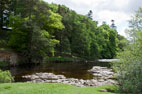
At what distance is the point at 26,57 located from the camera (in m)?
35.6

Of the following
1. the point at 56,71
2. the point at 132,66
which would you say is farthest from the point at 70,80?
the point at 132,66

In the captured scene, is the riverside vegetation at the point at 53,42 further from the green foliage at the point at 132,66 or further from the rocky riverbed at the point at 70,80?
the rocky riverbed at the point at 70,80

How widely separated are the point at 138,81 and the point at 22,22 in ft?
95.8

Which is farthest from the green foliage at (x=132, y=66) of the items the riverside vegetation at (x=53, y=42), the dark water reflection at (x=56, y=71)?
the dark water reflection at (x=56, y=71)

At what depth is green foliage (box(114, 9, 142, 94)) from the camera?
386 inches

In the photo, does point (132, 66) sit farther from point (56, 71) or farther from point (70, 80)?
point (56, 71)

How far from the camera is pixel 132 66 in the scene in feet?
34.1

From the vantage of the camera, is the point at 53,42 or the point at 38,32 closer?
the point at 38,32

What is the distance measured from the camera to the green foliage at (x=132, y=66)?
32.1ft

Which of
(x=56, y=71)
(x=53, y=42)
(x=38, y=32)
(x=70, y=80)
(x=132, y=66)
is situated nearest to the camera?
(x=132, y=66)

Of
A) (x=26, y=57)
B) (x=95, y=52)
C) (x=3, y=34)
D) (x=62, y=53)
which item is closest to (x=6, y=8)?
(x=3, y=34)

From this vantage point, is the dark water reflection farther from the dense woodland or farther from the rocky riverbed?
the dense woodland

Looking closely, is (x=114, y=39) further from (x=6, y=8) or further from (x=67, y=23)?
(x=6, y=8)

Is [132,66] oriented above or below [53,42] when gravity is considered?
below
